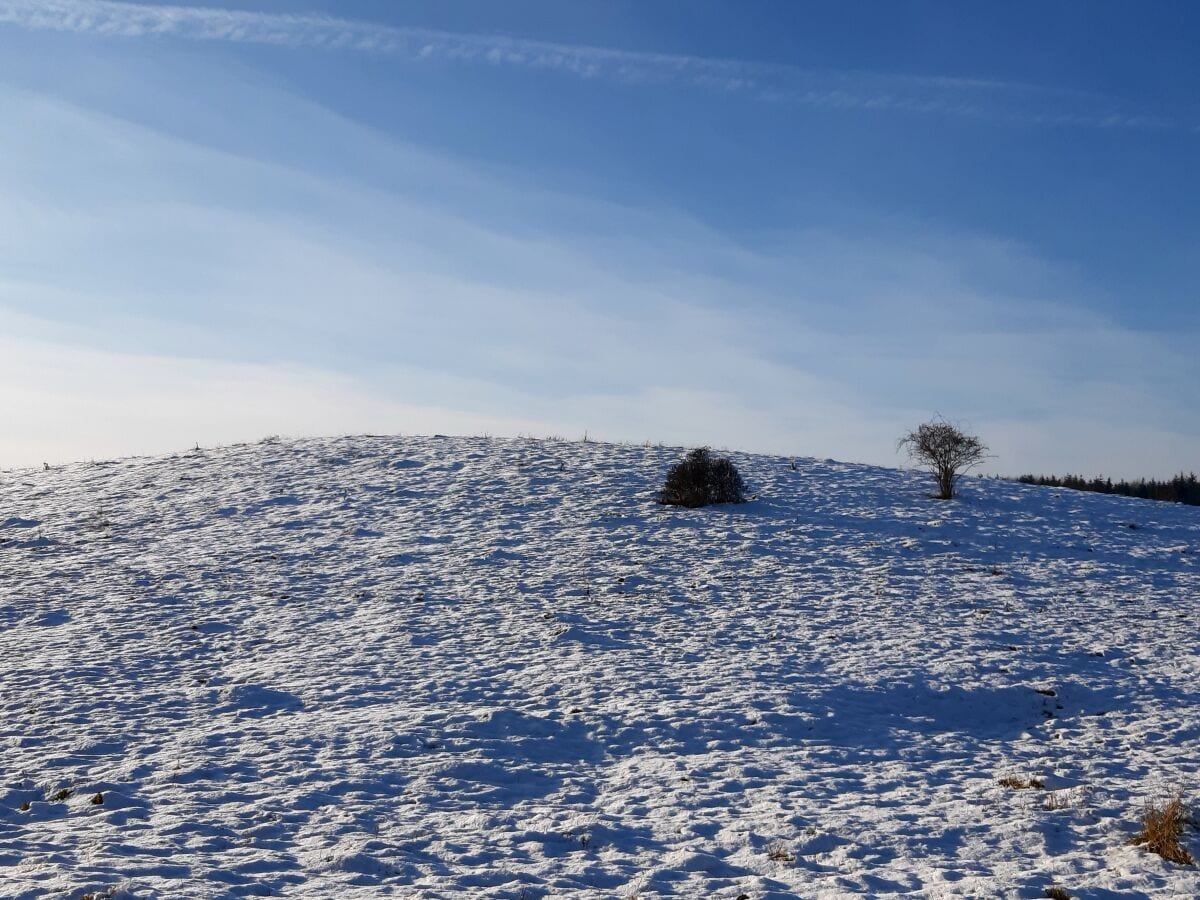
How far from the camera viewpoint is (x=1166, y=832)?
319 inches

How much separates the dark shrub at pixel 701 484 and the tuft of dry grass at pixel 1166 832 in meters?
14.3

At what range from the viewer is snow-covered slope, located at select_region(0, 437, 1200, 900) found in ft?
26.3

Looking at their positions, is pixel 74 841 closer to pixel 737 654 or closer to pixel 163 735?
pixel 163 735

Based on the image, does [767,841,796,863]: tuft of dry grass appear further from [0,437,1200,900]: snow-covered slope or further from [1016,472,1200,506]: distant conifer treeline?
[1016,472,1200,506]: distant conifer treeline

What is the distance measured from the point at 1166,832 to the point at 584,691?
6653mm

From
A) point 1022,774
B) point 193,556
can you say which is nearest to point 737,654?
point 1022,774

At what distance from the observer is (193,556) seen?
1878cm

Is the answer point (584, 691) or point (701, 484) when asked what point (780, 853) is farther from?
point (701, 484)

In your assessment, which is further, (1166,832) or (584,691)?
(584,691)

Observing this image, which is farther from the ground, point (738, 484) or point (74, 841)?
point (738, 484)

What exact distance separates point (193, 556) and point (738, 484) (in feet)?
40.1

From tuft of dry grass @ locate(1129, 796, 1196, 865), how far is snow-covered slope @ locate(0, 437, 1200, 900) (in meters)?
0.20

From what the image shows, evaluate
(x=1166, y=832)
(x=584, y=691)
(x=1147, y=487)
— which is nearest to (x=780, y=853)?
(x=1166, y=832)

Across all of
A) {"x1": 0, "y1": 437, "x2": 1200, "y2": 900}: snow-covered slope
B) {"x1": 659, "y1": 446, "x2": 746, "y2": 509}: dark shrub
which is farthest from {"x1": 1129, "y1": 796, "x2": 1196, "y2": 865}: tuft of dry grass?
{"x1": 659, "y1": 446, "x2": 746, "y2": 509}: dark shrub
